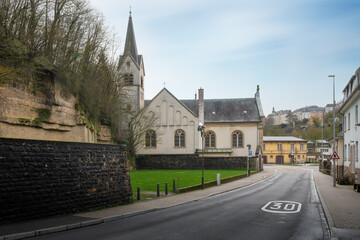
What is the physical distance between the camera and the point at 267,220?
1182 centimetres

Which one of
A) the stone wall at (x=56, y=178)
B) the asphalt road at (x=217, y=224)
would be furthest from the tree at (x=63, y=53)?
the asphalt road at (x=217, y=224)

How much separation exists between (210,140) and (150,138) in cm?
1069

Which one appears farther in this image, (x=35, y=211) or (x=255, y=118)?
(x=255, y=118)

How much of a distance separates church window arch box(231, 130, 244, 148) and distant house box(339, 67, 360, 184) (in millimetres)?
24059

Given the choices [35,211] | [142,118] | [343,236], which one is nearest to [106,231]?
[35,211]

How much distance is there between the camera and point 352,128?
85.9 feet

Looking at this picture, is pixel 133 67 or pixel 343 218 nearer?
pixel 343 218

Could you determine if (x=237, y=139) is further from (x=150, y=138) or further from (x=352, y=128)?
(x=352, y=128)

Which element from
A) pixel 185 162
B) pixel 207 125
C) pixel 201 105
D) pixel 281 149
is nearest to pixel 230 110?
pixel 207 125

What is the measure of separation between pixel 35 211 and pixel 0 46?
8.14 m

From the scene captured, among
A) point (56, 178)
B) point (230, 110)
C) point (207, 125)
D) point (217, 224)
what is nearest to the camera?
point (217, 224)

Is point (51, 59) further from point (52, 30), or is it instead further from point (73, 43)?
point (73, 43)

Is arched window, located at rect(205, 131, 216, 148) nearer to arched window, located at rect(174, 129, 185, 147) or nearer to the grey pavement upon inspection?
arched window, located at rect(174, 129, 185, 147)

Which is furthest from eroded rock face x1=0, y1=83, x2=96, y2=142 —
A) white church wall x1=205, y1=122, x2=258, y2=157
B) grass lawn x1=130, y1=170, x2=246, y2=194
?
white church wall x1=205, y1=122, x2=258, y2=157
